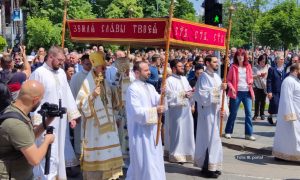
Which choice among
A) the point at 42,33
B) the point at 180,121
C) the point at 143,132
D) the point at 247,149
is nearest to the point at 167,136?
the point at 180,121

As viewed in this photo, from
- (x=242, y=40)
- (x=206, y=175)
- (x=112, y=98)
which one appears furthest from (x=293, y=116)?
(x=242, y=40)

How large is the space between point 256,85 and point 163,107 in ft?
25.7

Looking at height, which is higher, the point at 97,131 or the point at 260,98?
the point at 260,98

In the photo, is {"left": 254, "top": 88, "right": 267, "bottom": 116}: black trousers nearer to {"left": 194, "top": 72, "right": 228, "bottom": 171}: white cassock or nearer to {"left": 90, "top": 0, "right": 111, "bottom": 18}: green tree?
{"left": 194, "top": 72, "right": 228, "bottom": 171}: white cassock

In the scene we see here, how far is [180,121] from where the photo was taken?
30.5ft

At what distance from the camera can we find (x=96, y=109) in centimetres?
761

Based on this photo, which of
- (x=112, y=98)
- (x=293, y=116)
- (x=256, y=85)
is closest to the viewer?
(x=112, y=98)

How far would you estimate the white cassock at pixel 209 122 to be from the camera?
8234mm

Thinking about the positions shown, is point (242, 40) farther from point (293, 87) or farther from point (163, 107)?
point (163, 107)

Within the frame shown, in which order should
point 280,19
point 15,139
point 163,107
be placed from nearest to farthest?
point 15,139, point 163,107, point 280,19

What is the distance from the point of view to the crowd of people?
6.50m

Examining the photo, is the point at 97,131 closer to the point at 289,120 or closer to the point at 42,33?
the point at 289,120

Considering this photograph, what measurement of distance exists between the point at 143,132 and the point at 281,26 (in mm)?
26359

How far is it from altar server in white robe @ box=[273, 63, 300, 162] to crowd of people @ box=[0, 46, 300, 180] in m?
0.02
